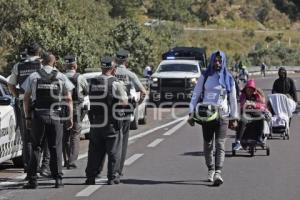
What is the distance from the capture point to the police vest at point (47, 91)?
1010cm

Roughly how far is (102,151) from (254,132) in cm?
435

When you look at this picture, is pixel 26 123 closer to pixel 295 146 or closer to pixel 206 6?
pixel 295 146

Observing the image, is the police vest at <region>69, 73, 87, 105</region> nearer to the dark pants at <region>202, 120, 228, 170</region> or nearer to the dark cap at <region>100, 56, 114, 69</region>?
the dark cap at <region>100, 56, 114, 69</region>

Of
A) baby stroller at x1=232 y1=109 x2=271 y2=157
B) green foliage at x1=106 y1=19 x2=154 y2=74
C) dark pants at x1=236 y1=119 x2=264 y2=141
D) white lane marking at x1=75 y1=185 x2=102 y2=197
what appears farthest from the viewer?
green foliage at x1=106 y1=19 x2=154 y2=74

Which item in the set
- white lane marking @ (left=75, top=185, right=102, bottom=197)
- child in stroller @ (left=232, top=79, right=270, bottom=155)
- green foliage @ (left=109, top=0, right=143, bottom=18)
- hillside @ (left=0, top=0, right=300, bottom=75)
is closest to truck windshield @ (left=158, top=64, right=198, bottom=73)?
hillside @ (left=0, top=0, right=300, bottom=75)

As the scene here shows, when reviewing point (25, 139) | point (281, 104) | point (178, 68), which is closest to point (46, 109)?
point (25, 139)

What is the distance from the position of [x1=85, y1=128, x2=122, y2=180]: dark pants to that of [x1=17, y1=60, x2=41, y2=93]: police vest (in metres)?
1.21

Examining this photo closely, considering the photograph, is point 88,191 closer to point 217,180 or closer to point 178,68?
point 217,180

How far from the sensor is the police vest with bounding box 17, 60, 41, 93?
427 inches

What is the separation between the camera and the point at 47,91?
10141 mm

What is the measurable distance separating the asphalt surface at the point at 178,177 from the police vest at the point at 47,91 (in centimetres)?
114

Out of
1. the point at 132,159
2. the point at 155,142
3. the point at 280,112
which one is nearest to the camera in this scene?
the point at 132,159

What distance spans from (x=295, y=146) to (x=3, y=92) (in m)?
6.55

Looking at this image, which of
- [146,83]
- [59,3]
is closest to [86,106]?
[146,83]
